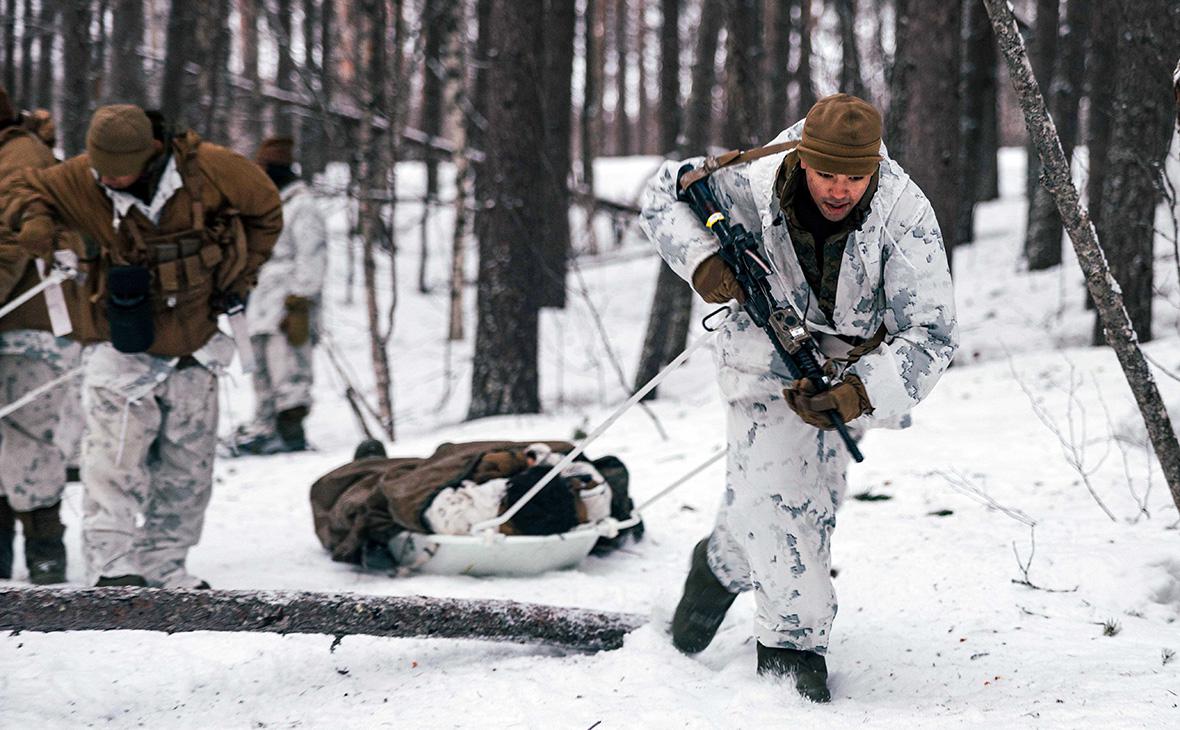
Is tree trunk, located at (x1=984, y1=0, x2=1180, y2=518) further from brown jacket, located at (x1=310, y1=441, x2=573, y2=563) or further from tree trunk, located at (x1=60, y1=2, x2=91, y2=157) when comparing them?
tree trunk, located at (x1=60, y1=2, x2=91, y2=157)

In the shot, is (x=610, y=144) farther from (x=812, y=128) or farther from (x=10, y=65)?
(x=812, y=128)

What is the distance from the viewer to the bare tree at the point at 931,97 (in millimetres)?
7457

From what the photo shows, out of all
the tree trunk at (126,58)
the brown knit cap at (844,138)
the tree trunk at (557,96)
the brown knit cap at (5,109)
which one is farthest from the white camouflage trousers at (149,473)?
the tree trunk at (126,58)

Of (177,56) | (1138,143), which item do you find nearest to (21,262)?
(1138,143)

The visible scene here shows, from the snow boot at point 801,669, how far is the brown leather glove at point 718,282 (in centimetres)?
106

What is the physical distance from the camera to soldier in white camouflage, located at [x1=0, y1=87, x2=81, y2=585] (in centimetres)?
461

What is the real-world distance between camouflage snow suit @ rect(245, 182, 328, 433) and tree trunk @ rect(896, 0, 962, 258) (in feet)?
14.3

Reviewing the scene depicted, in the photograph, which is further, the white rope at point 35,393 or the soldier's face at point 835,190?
the white rope at point 35,393

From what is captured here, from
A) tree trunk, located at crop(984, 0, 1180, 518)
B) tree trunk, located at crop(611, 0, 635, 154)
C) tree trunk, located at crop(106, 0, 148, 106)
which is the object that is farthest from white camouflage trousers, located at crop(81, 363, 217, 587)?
tree trunk, located at crop(611, 0, 635, 154)

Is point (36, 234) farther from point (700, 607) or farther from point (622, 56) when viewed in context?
point (622, 56)

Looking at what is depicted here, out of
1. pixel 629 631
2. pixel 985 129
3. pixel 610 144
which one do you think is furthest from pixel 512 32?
pixel 610 144

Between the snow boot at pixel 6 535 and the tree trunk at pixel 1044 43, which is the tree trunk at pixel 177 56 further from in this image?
the tree trunk at pixel 1044 43

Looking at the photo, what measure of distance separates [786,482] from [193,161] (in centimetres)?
281

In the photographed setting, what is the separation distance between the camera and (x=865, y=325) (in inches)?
116
